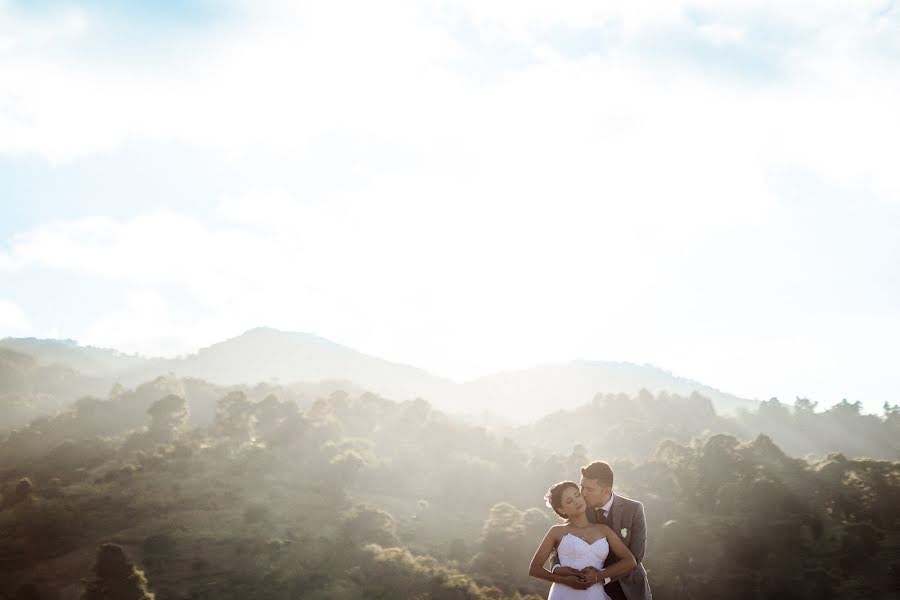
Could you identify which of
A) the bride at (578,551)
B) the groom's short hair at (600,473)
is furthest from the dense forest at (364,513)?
the groom's short hair at (600,473)

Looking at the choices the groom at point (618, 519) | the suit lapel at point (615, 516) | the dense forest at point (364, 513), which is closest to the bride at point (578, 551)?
the groom at point (618, 519)

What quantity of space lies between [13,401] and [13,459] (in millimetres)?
62344

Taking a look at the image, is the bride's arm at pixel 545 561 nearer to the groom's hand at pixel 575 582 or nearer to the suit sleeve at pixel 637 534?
the groom's hand at pixel 575 582

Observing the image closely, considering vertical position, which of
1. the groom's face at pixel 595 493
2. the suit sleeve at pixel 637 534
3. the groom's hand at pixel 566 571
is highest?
the groom's face at pixel 595 493

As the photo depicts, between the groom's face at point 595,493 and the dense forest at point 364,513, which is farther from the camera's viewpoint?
the dense forest at point 364,513

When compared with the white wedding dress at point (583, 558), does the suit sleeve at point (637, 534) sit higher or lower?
higher

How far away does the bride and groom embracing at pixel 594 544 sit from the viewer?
6495 mm

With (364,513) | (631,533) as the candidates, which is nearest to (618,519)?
(631,533)

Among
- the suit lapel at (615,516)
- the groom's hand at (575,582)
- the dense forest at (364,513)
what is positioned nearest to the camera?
the groom's hand at (575,582)

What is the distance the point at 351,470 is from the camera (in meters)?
83.0

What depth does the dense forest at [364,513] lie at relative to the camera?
52000mm

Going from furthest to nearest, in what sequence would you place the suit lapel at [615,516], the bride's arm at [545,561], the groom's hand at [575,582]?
the suit lapel at [615,516] → the bride's arm at [545,561] → the groom's hand at [575,582]

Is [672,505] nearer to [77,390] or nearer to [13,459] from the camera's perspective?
[13,459]

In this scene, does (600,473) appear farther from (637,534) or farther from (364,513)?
(364,513)
